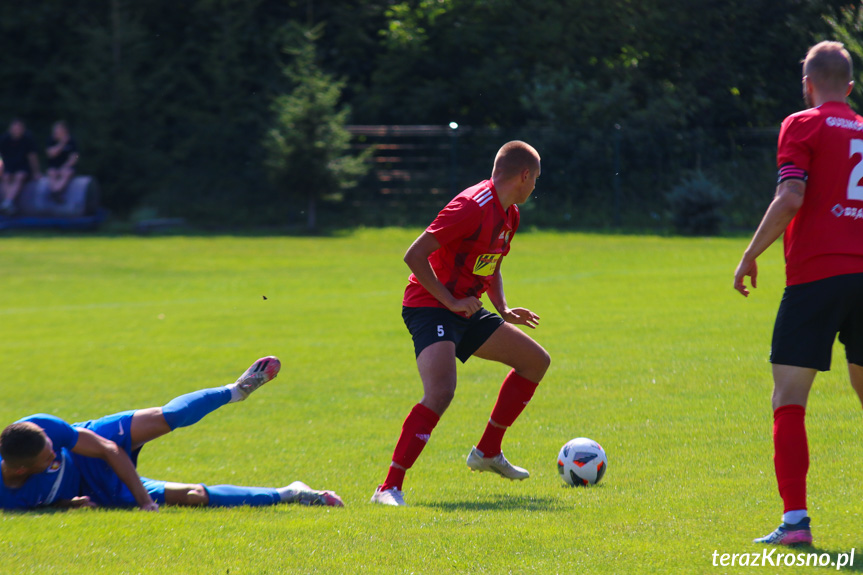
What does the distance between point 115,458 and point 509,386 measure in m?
2.57

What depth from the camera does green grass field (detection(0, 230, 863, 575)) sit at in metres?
4.46

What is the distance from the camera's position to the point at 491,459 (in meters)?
6.46

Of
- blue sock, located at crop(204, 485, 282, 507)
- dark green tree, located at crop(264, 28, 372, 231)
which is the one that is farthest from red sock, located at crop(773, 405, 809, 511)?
dark green tree, located at crop(264, 28, 372, 231)

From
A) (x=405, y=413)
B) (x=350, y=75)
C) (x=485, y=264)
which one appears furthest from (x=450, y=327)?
(x=350, y=75)

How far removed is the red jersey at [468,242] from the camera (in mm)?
5723

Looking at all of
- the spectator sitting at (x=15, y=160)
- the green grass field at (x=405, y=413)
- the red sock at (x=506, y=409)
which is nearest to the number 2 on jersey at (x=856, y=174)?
the green grass field at (x=405, y=413)

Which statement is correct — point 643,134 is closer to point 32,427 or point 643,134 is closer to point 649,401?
point 649,401

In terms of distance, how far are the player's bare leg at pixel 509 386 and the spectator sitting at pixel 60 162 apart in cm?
2390

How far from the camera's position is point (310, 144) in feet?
92.3

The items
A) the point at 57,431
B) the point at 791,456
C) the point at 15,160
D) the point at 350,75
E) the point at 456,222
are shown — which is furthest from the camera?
the point at 350,75

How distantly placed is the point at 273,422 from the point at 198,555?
15.0ft

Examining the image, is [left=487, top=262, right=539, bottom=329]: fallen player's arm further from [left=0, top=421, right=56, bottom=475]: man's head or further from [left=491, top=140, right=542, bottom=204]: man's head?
[left=0, top=421, right=56, bottom=475]: man's head

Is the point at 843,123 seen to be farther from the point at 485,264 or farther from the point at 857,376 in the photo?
the point at 485,264

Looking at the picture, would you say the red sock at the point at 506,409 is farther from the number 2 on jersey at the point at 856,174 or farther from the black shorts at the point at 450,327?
the number 2 on jersey at the point at 856,174
